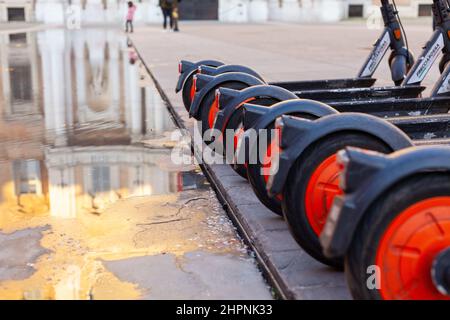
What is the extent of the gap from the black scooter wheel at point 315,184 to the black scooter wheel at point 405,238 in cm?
54

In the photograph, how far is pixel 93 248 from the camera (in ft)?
12.2

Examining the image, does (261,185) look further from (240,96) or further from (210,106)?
(210,106)

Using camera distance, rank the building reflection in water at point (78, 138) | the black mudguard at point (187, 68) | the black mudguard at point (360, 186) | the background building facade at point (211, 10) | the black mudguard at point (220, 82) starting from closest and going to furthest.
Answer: the black mudguard at point (360, 186), the building reflection in water at point (78, 138), the black mudguard at point (220, 82), the black mudguard at point (187, 68), the background building facade at point (211, 10)

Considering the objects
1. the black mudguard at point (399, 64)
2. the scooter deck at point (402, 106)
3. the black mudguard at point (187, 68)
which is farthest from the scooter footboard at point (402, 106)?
the black mudguard at point (399, 64)

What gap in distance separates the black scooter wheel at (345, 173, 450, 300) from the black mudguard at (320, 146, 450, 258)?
0.04 metres

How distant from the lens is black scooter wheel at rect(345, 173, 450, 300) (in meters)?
2.38

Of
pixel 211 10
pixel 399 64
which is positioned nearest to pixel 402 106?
pixel 399 64

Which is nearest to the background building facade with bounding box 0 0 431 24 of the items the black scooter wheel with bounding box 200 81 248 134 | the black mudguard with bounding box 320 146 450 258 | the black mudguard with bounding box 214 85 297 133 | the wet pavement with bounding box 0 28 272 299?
the wet pavement with bounding box 0 28 272 299

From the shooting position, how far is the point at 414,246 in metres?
2.39

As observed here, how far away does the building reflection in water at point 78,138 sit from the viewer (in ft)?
16.1

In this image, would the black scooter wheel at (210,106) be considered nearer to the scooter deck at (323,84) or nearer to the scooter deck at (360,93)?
the scooter deck at (360,93)
